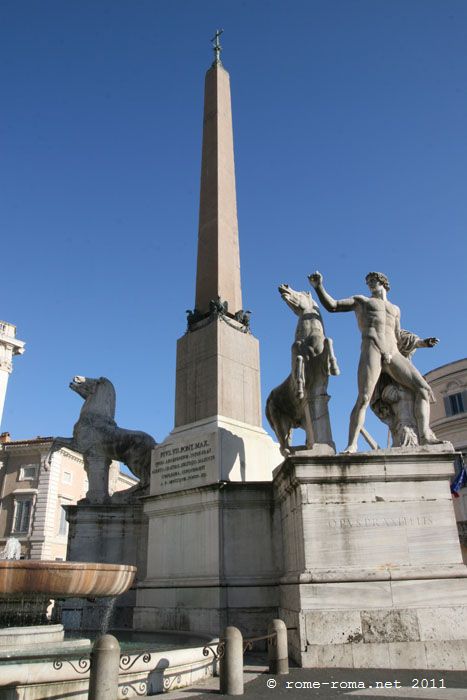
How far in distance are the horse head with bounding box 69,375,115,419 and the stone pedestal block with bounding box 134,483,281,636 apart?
352cm

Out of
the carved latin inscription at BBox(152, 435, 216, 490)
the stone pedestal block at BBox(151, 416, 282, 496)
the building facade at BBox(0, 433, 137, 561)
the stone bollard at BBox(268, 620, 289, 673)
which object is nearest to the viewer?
the stone bollard at BBox(268, 620, 289, 673)

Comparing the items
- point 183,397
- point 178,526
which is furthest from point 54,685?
point 183,397

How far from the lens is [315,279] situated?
27.8 feet

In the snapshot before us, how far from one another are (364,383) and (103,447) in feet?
20.2

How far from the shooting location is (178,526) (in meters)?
9.26

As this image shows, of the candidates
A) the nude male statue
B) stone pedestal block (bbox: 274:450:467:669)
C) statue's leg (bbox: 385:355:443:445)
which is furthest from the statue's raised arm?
stone pedestal block (bbox: 274:450:467:669)

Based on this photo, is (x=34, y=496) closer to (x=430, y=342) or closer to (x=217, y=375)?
(x=217, y=375)

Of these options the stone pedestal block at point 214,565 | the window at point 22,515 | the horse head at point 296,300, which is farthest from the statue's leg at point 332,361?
the window at point 22,515

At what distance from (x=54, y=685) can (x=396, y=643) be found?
3.64 meters

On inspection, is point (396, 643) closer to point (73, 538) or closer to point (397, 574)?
point (397, 574)

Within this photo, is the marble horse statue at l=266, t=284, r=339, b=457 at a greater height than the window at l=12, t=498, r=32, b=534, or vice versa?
the window at l=12, t=498, r=32, b=534

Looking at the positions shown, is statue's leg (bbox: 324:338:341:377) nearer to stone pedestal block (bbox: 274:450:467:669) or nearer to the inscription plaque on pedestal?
stone pedestal block (bbox: 274:450:467:669)

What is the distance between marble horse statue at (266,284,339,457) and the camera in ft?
26.6

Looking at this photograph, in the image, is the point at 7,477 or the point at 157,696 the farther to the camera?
the point at 7,477
